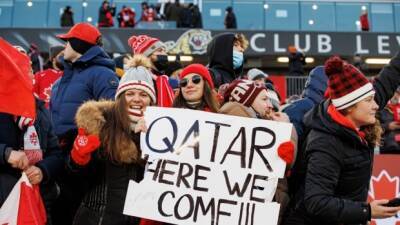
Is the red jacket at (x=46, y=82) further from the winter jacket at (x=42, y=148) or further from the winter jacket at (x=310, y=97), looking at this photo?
the winter jacket at (x=310, y=97)

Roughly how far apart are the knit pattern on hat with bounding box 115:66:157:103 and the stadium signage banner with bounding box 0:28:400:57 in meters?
16.7

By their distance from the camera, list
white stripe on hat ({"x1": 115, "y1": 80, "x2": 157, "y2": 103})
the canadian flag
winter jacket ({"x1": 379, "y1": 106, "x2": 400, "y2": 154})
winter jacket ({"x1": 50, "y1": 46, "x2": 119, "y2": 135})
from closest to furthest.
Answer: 1. the canadian flag
2. white stripe on hat ({"x1": 115, "y1": 80, "x2": 157, "y2": 103})
3. winter jacket ({"x1": 50, "y1": 46, "x2": 119, "y2": 135})
4. winter jacket ({"x1": 379, "y1": 106, "x2": 400, "y2": 154})

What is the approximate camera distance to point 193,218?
3.53 meters

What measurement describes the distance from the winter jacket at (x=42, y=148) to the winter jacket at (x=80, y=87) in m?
0.37

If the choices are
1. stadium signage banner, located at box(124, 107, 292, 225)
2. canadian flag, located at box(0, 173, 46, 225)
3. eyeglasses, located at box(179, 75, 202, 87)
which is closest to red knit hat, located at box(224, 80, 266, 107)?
eyeglasses, located at box(179, 75, 202, 87)

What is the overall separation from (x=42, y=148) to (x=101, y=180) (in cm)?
47

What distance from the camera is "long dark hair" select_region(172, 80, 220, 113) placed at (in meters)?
3.99

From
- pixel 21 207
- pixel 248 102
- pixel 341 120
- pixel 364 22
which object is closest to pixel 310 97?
pixel 248 102

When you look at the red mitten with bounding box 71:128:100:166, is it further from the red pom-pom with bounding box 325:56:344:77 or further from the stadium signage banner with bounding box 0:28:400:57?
the stadium signage banner with bounding box 0:28:400:57

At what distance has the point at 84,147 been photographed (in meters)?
3.61

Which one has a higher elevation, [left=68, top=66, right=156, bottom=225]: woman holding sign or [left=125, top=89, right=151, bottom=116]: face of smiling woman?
[left=125, top=89, right=151, bottom=116]: face of smiling woman

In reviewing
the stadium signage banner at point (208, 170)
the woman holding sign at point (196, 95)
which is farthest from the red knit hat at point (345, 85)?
the woman holding sign at point (196, 95)

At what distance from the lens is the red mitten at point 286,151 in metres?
3.52

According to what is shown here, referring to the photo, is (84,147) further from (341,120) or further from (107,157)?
(341,120)
